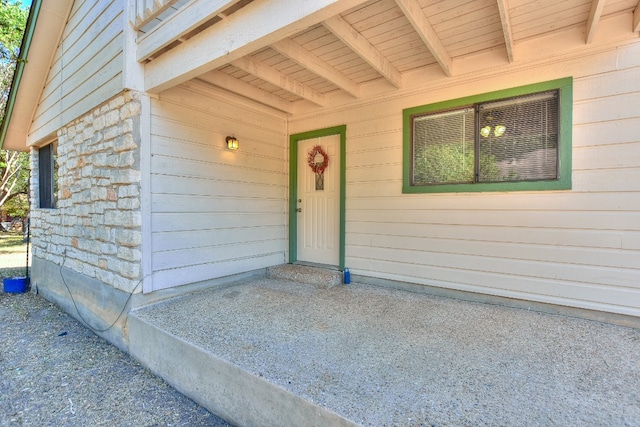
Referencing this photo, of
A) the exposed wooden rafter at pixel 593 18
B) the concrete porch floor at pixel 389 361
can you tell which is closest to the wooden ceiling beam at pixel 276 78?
the concrete porch floor at pixel 389 361

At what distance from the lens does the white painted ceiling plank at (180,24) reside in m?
2.25

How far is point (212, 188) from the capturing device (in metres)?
3.64

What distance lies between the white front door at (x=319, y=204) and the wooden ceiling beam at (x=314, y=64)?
0.72 meters

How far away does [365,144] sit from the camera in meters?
3.84

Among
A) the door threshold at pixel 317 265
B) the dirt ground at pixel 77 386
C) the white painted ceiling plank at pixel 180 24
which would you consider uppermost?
the white painted ceiling plank at pixel 180 24

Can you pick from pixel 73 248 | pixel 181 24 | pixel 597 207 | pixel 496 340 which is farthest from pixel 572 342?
pixel 73 248

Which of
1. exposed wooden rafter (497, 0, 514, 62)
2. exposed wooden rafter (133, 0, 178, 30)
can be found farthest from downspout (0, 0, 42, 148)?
exposed wooden rafter (497, 0, 514, 62)

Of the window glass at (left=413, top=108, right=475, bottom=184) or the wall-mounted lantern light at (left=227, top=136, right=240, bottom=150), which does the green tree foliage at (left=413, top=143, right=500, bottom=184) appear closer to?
the window glass at (left=413, top=108, right=475, bottom=184)

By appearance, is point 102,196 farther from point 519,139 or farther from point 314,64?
point 519,139

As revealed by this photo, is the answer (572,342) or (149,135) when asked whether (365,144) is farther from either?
(572,342)

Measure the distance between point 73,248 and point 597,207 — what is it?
19.6 feet

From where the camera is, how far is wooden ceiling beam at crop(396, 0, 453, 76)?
2251mm

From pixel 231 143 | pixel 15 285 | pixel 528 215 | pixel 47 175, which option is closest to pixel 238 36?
pixel 231 143

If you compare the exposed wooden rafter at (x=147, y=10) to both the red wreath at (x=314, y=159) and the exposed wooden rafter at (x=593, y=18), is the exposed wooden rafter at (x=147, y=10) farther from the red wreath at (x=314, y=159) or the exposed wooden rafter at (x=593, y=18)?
the exposed wooden rafter at (x=593, y=18)
